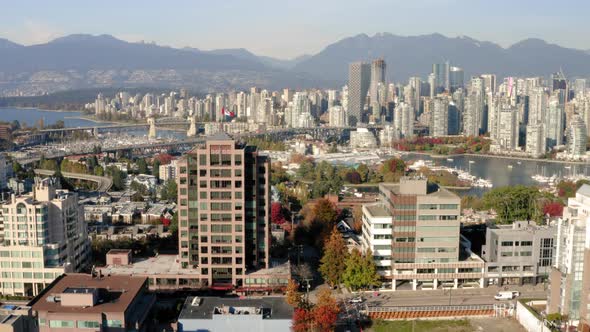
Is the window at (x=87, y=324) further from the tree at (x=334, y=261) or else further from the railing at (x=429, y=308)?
the tree at (x=334, y=261)

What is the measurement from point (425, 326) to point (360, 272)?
1.38 m

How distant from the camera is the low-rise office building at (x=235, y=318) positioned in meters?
7.45

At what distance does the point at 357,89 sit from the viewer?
1854 inches

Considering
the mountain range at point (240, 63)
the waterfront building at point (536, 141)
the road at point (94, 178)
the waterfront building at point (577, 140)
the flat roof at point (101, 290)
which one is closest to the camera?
the flat roof at point (101, 290)

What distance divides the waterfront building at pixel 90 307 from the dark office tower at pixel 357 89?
3607cm

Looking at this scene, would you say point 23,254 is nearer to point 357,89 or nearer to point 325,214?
point 325,214

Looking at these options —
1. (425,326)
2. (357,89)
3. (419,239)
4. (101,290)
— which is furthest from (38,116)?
(425,326)

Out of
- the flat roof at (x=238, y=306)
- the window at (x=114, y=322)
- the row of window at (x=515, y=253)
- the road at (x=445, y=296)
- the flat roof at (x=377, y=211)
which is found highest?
the flat roof at (x=377, y=211)

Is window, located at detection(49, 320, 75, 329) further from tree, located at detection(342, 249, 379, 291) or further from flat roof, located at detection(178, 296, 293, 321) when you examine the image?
tree, located at detection(342, 249, 379, 291)

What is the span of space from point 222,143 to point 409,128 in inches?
1116

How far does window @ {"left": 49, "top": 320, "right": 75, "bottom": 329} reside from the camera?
6.83 meters

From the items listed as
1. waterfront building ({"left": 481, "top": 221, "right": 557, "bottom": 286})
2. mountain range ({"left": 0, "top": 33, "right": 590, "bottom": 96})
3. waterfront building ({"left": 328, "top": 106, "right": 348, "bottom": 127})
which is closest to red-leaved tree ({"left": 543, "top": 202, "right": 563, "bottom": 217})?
waterfront building ({"left": 481, "top": 221, "right": 557, "bottom": 286})

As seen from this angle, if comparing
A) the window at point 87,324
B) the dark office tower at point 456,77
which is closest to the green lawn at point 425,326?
the window at point 87,324

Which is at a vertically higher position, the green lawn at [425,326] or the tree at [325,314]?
the tree at [325,314]
